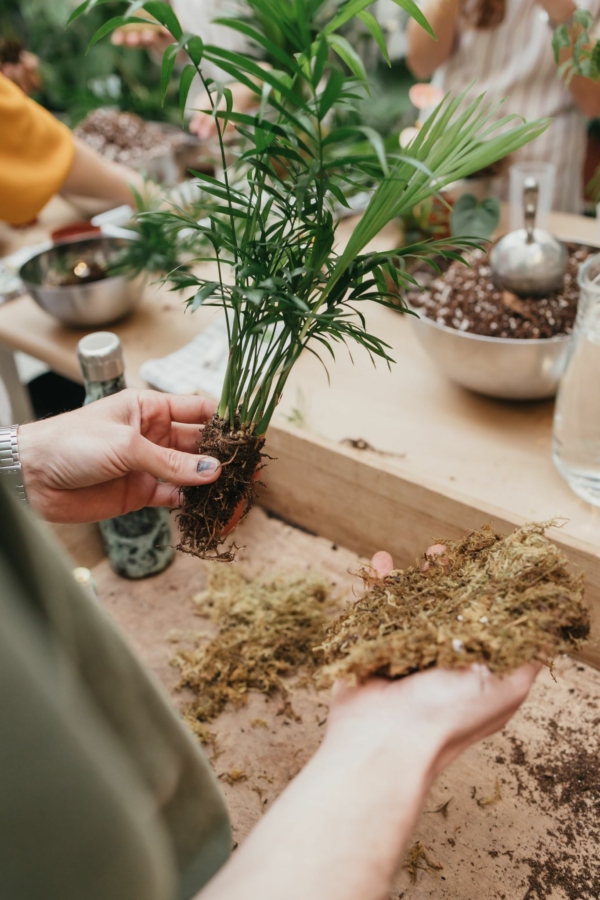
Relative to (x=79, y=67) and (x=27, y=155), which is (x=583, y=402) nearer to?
(x=27, y=155)

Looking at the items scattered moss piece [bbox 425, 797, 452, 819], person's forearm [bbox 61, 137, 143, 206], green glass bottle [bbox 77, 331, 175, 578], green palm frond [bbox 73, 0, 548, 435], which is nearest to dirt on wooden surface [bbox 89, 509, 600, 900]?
scattered moss piece [bbox 425, 797, 452, 819]

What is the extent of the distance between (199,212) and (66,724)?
52.2 inches

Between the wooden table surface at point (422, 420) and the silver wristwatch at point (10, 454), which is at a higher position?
the silver wristwatch at point (10, 454)

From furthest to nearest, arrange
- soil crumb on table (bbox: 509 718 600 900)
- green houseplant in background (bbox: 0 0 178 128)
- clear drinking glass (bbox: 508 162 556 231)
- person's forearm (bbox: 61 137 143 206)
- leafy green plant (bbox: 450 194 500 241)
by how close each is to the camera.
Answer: green houseplant in background (bbox: 0 0 178 128)
person's forearm (bbox: 61 137 143 206)
clear drinking glass (bbox: 508 162 556 231)
leafy green plant (bbox: 450 194 500 241)
soil crumb on table (bbox: 509 718 600 900)

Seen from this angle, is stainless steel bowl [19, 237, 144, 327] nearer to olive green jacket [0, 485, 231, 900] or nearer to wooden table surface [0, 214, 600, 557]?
wooden table surface [0, 214, 600, 557]

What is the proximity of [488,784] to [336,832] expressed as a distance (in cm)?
39

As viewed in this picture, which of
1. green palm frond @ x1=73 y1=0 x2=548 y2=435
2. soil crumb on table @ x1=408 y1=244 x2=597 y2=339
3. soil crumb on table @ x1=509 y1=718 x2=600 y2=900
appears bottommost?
soil crumb on table @ x1=509 y1=718 x2=600 y2=900

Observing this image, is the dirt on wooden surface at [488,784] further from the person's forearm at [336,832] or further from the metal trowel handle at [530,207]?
the metal trowel handle at [530,207]

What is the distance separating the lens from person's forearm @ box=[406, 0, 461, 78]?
1.69m

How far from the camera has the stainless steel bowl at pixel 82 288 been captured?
139 cm

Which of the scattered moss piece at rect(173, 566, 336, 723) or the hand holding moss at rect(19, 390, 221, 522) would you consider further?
the scattered moss piece at rect(173, 566, 336, 723)

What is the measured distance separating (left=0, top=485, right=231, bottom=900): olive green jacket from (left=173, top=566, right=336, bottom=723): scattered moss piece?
1.62ft

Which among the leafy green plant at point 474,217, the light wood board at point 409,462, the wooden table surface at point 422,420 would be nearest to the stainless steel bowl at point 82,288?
the wooden table surface at point 422,420

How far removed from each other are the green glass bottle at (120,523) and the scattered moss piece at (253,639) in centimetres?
12
